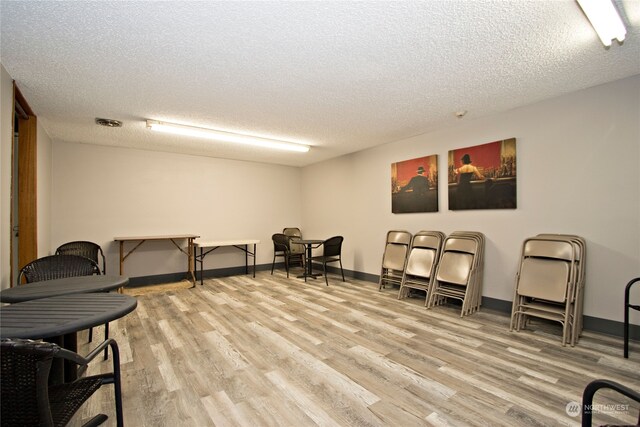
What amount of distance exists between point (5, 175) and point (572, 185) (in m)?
5.61

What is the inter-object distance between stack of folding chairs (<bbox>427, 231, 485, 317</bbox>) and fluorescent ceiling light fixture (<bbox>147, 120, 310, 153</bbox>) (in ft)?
10.0

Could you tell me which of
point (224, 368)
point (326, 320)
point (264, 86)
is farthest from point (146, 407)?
point (264, 86)

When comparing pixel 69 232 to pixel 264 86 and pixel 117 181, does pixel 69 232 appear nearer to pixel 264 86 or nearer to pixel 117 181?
pixel 117 181

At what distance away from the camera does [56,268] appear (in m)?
2.69

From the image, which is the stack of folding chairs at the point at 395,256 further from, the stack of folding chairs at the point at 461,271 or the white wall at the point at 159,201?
the white wall at the point at 159,201

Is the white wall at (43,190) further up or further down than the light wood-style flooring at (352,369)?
further up

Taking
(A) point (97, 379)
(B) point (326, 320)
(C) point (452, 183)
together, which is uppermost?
(C) point (452, 183)

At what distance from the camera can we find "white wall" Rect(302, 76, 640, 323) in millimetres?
2939

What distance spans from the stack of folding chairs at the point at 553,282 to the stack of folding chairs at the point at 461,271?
0.54 meters

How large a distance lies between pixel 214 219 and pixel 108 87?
3.75 m

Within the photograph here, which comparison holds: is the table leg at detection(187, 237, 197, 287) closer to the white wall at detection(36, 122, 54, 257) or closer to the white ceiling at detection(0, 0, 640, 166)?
the white wall at detection(36, 122, 54, 257)

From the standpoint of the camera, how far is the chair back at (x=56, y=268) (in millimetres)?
2539

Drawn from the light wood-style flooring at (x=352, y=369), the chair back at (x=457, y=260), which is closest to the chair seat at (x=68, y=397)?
the light wood-style flooring at (x=352, y=369)

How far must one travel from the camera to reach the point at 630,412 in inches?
74.4
